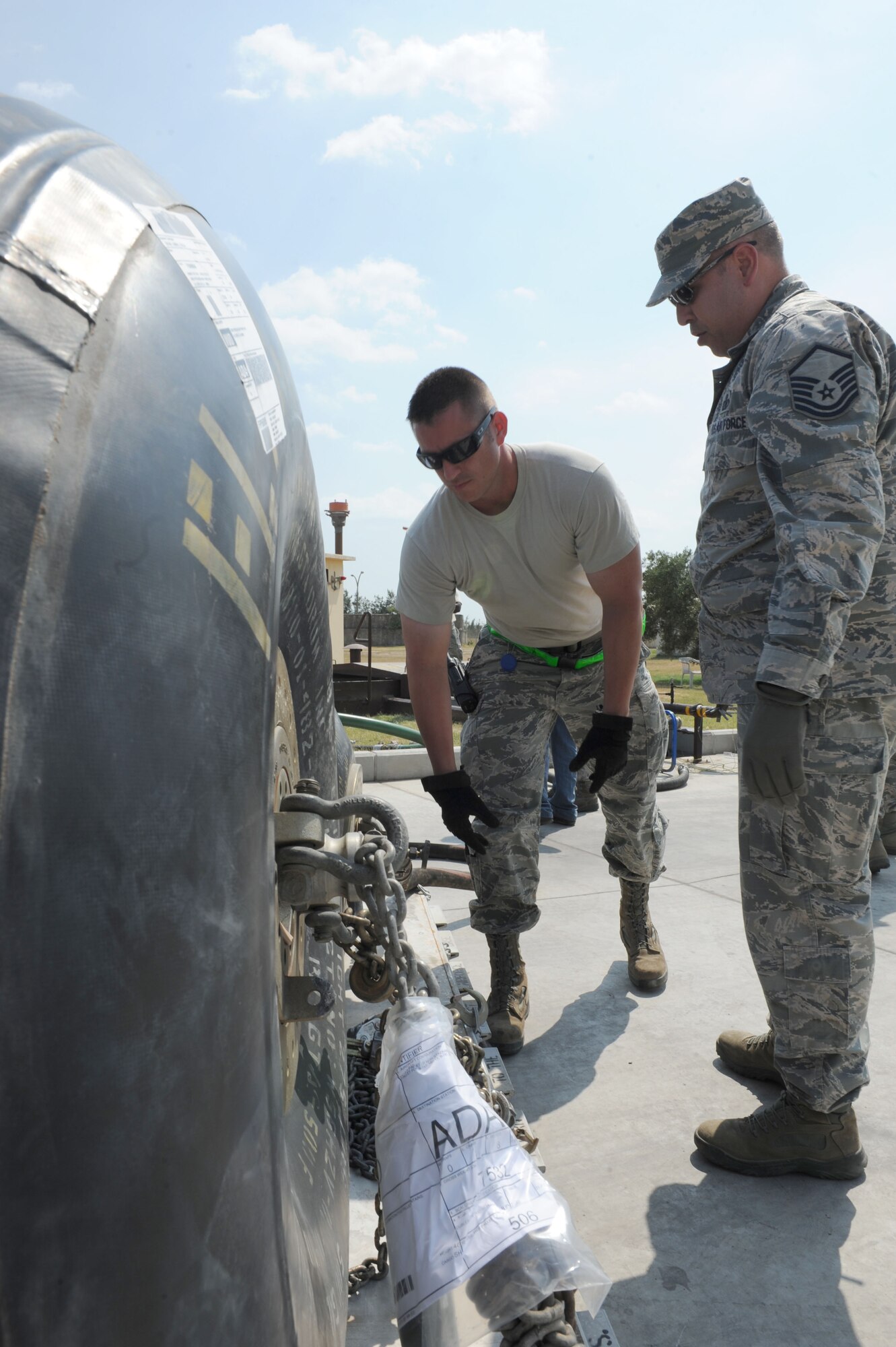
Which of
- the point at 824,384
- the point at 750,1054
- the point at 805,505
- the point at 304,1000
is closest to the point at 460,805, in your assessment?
the point at 750,1054

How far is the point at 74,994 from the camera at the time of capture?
0.57 meters

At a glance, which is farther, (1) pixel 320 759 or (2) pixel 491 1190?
(1) pixel 320 759

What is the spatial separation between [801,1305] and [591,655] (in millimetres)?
1791

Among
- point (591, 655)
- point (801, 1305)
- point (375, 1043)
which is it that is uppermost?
point (591, 655)

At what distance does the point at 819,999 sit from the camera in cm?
187

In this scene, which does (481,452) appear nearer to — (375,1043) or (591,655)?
(591,655)

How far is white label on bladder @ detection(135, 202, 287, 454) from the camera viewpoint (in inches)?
32.2

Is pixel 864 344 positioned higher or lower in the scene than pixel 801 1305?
higher

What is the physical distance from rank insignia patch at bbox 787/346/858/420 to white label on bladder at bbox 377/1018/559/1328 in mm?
1364

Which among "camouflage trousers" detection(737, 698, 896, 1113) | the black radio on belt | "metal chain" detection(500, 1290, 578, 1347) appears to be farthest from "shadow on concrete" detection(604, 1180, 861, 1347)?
the black radio on belt

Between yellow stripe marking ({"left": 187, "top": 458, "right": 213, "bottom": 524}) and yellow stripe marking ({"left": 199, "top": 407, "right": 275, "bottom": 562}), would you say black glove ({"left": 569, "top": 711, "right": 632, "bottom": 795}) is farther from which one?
yellow stripe marking ({"left": 187, "top": 458, "right": 213, "bottom": 524})

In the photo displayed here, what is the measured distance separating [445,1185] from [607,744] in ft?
6.19

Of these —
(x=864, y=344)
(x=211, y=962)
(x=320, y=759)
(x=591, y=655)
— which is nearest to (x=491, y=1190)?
(x=211, y=962)

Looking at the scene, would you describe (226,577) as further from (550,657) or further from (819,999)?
(550,657)
